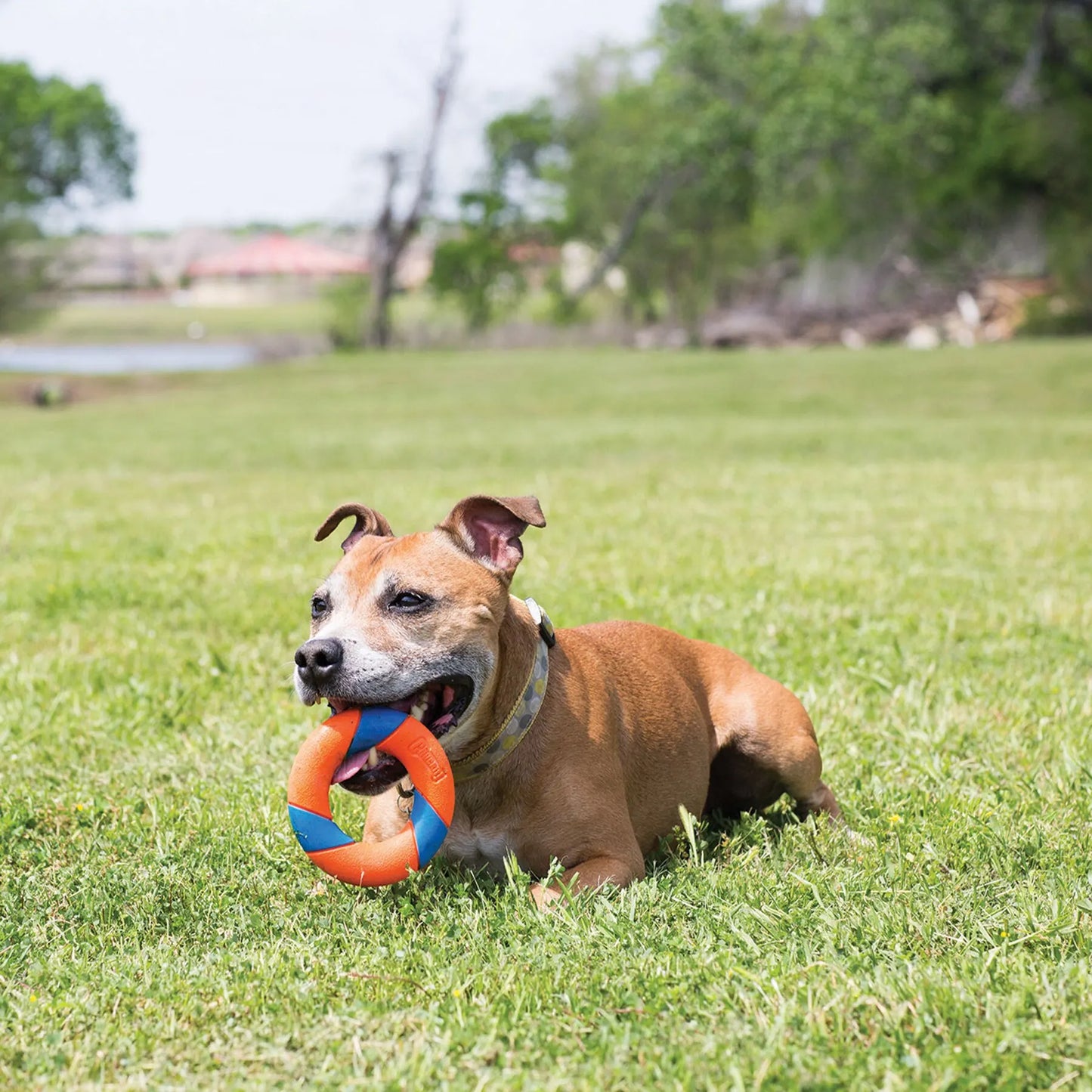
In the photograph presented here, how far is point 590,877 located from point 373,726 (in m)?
0.73

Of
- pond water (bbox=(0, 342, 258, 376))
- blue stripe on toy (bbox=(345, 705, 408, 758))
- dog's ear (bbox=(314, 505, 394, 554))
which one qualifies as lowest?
pond water (bbox=(0, 342, 258, 376))

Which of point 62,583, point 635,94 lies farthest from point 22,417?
point 635,94

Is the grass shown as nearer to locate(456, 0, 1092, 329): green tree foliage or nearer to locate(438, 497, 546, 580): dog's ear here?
locate(438, 497, 546, 580): dog's ear

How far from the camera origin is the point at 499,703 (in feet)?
12.4

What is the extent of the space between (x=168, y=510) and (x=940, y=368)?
62.8 feet

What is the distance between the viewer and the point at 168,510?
10555 millimetres

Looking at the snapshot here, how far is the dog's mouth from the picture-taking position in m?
3.63

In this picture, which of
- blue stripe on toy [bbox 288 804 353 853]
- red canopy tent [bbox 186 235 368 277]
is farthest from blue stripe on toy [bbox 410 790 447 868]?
red canopy tent [bbox 186 235 368 277]

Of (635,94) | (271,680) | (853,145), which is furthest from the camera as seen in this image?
(635,94)

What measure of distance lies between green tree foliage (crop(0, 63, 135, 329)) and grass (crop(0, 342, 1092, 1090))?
64097 millimetres

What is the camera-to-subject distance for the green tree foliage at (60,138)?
228ft

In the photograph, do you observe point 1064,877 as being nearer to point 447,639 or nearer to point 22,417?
point 447,639

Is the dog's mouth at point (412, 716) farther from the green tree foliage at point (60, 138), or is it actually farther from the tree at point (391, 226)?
the green tree foliage at point (60, 138)

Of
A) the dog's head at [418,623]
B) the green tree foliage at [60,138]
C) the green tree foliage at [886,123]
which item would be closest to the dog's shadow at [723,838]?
the dog's head at [418,623]
